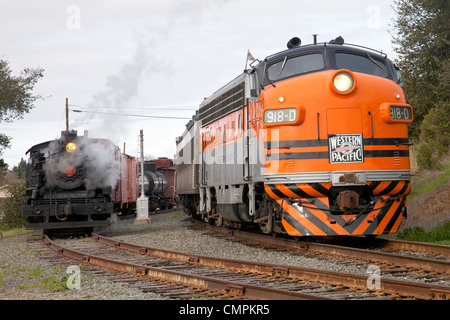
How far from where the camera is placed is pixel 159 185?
3806 cm

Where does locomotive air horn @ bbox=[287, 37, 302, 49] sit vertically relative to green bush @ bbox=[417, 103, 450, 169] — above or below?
above

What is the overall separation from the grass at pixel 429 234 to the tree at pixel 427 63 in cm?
878

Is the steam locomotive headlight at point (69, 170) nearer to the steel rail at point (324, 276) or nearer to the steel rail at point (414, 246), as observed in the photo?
the steel rail at point (324, 276)

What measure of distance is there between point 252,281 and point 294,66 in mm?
4603

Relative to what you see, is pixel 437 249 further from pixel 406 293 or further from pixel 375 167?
pixel 406 293

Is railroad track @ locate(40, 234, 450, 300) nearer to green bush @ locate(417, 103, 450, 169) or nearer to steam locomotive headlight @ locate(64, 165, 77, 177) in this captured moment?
steam locomotive headlight @ locate(64, 165, 77, 177)

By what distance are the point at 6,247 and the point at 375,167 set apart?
10.6 meters

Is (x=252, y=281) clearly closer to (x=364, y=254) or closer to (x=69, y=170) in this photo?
(x=364, y=254)

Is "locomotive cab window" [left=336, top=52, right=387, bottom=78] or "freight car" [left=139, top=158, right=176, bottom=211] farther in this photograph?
"freight car" [left=139, top=158, right=176, bottom=211]

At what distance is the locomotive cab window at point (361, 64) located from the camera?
33.4ft

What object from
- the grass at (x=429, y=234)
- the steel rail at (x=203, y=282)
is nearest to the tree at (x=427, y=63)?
the grass at (x=429, y=234)

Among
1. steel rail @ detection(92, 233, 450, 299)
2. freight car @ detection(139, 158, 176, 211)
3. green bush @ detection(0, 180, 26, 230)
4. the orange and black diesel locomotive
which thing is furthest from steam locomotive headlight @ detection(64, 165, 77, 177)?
freight car @ detection(139, 158, 176, 211)

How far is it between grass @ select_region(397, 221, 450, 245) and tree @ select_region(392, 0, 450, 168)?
8.78 m

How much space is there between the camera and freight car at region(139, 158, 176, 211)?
35581 millimetres
